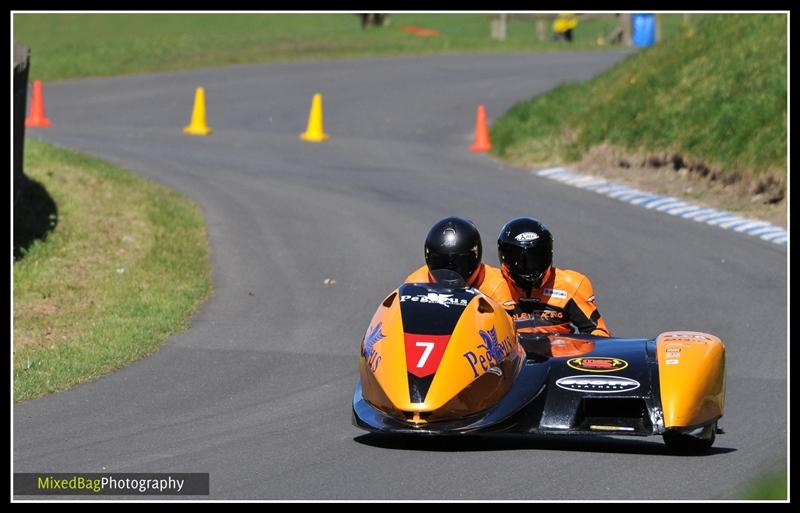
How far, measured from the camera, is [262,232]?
19.0 metres

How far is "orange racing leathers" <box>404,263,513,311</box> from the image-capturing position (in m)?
10.4

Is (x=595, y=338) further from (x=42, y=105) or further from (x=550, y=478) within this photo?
(x=42, y=105)

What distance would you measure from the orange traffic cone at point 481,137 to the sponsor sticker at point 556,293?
15.8 m

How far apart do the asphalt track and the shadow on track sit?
3cm

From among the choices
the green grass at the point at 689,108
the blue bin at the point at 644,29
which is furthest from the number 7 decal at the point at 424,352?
the blue bin at the point at 644,29

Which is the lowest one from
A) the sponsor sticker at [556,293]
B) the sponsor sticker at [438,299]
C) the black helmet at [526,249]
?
the sponsor sticker at [556,293]

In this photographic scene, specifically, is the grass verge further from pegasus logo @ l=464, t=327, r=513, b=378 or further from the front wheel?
pegasus logo @ l=464, t=327, r=513, b=378

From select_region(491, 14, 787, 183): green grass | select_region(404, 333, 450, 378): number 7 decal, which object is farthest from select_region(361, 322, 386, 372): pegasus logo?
select_region(491, 14, 787, 183): green grass

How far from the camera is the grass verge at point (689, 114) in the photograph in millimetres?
22016

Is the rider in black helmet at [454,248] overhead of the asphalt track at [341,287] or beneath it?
overhead

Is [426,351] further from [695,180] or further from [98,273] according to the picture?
[695,180]

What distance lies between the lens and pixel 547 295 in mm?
10625

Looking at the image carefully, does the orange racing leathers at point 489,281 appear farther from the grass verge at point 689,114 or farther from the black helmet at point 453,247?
the grass verge at point 689,114

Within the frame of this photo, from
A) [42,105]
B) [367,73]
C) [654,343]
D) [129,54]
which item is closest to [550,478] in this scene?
[654,343]
